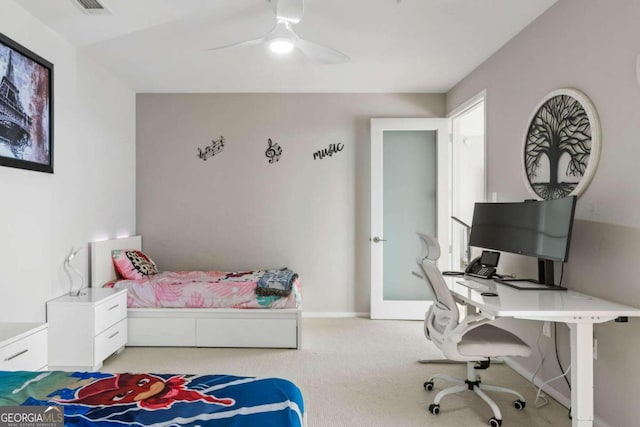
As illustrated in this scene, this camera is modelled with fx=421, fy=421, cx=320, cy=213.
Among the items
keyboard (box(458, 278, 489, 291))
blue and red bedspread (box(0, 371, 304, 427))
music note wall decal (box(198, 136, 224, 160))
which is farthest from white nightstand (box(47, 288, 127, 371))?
keyboard (box(458, 278, 489, 291))

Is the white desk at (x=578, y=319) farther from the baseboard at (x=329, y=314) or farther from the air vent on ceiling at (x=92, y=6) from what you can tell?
the air vent on ceiling at (x=92, y=6)

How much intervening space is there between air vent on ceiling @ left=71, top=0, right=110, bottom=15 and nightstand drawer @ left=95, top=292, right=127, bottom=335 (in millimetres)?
2160

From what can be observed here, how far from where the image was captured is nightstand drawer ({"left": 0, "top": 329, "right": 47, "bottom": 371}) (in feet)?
6.93

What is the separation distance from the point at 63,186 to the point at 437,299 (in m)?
3.04

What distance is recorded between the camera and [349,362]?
3512 millimetres

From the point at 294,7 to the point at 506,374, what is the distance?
3086 mm

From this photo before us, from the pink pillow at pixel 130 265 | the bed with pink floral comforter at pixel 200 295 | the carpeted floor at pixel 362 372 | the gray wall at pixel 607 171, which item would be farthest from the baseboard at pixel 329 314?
the gray wall at pixel 607 171

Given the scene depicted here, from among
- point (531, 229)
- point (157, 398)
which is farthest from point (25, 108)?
point (531, 229)

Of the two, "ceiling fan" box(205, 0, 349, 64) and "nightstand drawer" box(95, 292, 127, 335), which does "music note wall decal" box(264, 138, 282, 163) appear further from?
"nightstand drawer" box(95, 292, 127, 335)

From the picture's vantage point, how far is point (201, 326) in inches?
153

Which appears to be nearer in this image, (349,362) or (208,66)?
(349,362)

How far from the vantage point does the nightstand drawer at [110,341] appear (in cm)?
324

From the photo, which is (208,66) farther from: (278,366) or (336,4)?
(278,366)

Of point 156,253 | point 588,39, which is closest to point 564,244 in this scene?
point 588,39
